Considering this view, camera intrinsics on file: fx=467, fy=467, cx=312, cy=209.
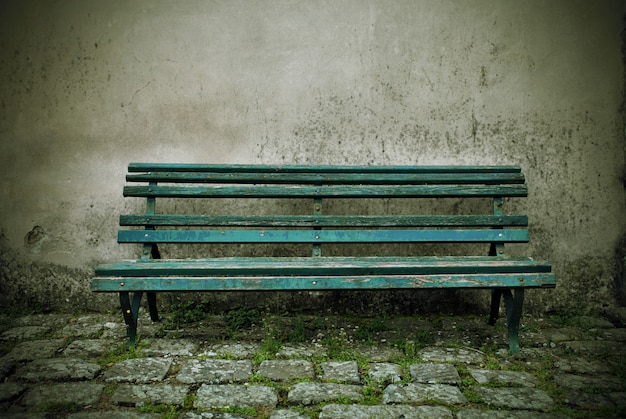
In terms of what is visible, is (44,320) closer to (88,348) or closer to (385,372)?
(88,348)

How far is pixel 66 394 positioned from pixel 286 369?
102 centimetres

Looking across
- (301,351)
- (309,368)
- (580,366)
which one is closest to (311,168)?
(301,351)

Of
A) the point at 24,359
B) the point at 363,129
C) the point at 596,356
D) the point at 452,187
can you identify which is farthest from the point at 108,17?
the point at 596,356

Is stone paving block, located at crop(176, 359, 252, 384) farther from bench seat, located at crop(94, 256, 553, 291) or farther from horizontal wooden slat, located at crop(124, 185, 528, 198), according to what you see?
horizontal wooden slat, located at crop(124, 185, 528, 198)

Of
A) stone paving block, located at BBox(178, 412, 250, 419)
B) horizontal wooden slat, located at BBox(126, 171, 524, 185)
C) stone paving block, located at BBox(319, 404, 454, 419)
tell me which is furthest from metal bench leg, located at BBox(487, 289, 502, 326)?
stone paving block, located at BBox(178, 412, 250, 419)

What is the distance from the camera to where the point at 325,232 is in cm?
297

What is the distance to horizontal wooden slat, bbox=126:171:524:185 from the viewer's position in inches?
121

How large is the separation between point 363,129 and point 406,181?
23.0 inches

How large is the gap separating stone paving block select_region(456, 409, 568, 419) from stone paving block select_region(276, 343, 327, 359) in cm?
86

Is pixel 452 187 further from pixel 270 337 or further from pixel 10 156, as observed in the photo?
pixel 10 156

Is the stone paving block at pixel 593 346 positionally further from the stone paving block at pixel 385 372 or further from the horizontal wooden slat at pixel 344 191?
the stone paving block at pixel 385 372

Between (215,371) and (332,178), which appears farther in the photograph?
(332,178)

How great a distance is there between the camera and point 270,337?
2.82 metres

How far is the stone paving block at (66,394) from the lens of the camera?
2.06m
